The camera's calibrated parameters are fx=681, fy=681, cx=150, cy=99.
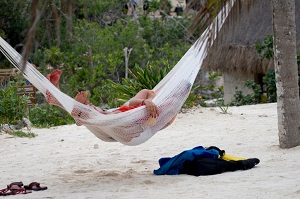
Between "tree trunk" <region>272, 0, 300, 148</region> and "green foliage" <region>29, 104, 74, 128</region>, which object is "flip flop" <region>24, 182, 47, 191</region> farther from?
"green foliage" <region>29, 104, 74, 128</region>

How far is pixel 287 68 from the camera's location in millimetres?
5535

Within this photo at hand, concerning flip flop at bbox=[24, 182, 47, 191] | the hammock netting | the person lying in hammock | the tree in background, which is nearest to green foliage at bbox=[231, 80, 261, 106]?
the tree in background

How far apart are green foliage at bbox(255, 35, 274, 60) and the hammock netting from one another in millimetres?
5783

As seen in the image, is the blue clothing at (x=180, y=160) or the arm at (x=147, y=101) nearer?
the arm at (x=147, y=101)

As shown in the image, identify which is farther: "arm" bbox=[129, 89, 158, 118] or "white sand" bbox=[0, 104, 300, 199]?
"arm" bbox=[129, 89, 158, 118]

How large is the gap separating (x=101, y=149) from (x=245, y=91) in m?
6.39

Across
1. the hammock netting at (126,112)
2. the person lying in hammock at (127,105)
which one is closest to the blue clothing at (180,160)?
the hammock netting at (126,112)

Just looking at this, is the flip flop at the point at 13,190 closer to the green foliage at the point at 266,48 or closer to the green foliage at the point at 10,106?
the green foliage at the point at 10,106

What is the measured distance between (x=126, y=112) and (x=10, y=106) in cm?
368

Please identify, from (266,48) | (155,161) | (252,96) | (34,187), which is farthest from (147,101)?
(252,96)

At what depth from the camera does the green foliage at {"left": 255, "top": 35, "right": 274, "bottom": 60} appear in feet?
34.8

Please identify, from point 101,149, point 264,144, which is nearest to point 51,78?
point 101,149

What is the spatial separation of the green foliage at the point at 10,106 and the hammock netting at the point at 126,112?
10.2 feet

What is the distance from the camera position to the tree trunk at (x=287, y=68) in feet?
18.1
